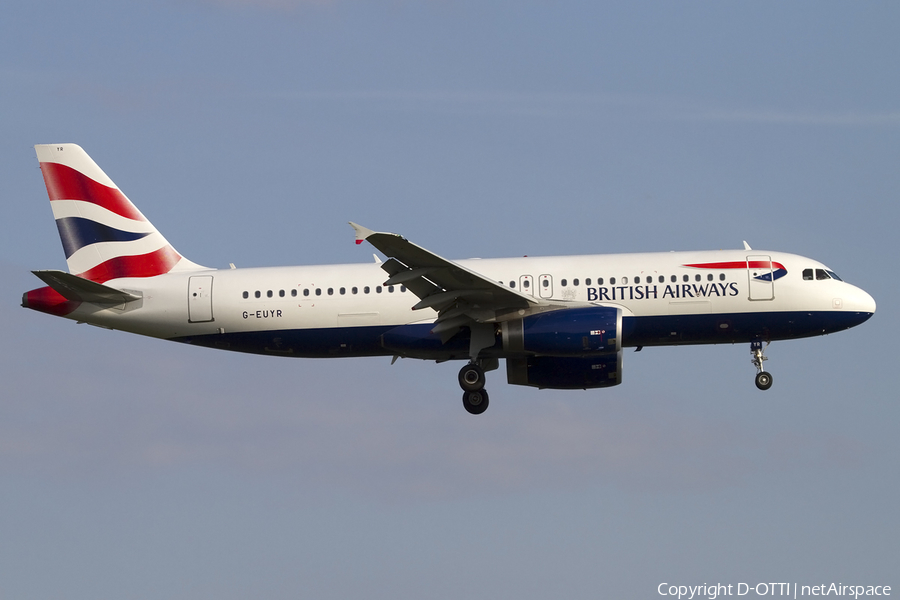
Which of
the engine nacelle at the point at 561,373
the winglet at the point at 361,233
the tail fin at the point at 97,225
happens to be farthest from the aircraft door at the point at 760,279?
the tail fin at the point at 97,225

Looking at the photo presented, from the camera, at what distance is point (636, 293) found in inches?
1490

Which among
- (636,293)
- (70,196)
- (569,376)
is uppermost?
(70,196)

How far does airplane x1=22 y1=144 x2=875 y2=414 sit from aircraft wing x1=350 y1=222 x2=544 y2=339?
6 cm

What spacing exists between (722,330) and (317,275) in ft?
43.8

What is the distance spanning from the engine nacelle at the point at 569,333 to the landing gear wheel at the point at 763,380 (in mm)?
5883

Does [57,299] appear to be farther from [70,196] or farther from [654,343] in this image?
[654,343]

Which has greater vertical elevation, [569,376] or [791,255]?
[791,255]

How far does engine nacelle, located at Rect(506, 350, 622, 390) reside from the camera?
40.3 meters

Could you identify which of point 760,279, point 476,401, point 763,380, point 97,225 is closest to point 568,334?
point 476,401

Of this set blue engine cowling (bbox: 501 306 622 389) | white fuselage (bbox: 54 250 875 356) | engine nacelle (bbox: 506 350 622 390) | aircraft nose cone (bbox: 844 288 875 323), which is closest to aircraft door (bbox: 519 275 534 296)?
white fuselage (bbox: 54 250 875 356)

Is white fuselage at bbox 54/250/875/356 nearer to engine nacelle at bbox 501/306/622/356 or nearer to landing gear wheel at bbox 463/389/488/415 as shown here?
engine nacelle at bbox 501/306/622/356

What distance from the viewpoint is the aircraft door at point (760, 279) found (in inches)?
1496

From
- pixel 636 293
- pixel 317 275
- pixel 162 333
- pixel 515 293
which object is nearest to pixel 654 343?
pixel 636 293

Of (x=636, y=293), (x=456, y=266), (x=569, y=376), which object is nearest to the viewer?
(x=456, y=266)
